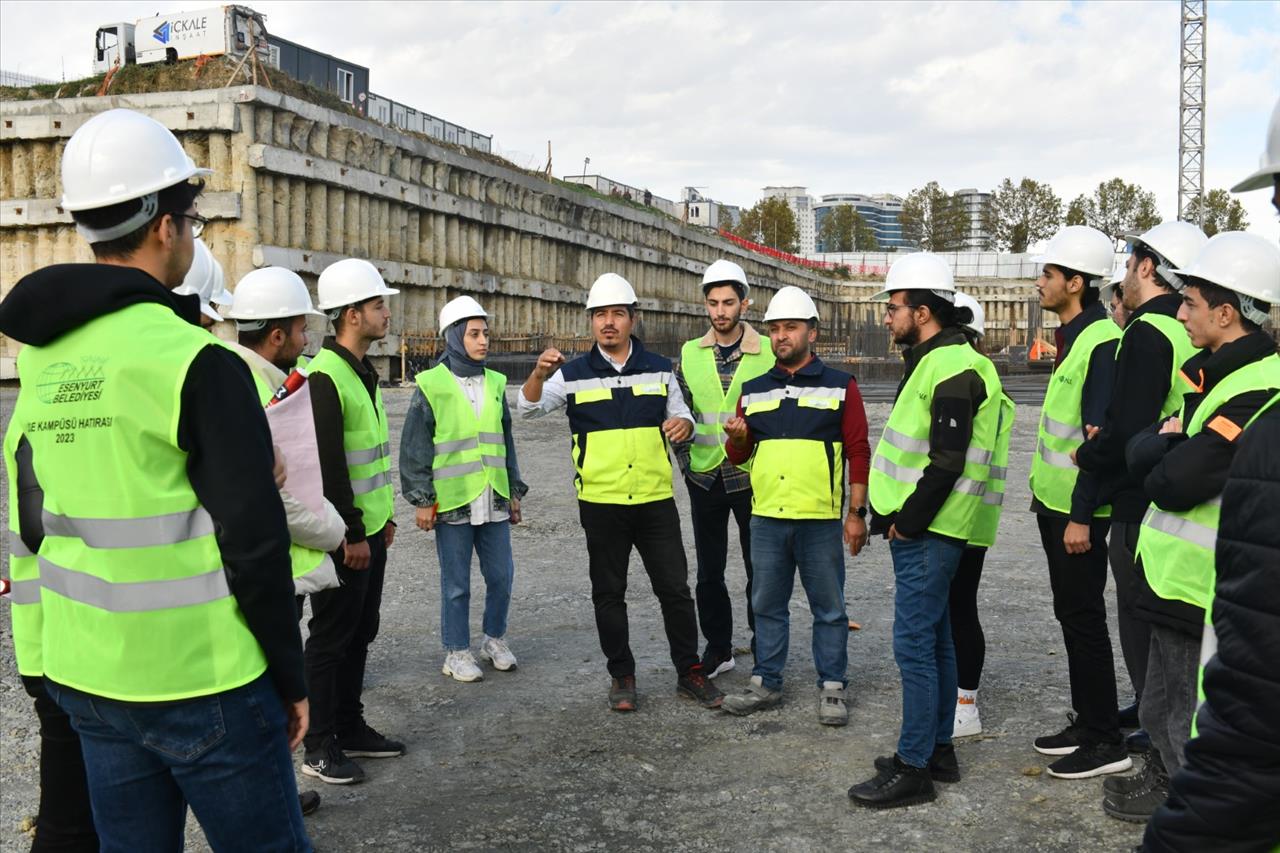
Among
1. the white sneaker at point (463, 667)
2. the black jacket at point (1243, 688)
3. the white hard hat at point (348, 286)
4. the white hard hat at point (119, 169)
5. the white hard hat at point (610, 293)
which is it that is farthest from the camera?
the white sneaker at point (463, 667)

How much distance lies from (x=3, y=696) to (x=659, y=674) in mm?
3206

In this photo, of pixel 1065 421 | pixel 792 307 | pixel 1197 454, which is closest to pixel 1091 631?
pixel 1065 421

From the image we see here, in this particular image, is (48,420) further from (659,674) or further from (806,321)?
(659,674)

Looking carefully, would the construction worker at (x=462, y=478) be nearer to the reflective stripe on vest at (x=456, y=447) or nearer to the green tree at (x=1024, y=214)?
the reflective stripe on vest at (x=456, y=447)

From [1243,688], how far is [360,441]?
3679mm

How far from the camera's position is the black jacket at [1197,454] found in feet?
9.53

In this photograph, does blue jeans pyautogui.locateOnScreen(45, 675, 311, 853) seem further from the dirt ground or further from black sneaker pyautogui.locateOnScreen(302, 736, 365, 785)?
black sneaker pyautogui.locateOnScreen(302, 736, 365, 785)

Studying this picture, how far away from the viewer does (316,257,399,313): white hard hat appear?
15.8 feet

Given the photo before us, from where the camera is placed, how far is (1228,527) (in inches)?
65.9

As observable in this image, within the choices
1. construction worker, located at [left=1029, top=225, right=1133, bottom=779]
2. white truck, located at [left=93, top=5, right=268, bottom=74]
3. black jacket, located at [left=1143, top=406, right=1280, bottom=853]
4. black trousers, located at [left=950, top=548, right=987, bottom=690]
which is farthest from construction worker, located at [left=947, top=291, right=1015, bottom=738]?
white truck, located at [left=93, top=5, right=268, bottom=74]

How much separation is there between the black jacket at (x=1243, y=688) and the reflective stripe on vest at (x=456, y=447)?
4.44 m

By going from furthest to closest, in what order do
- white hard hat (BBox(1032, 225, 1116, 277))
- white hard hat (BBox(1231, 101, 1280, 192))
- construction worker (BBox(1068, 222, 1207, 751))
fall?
white hard hat (BBox(1032, 225, 1116, 277)) < construction worker (BBox(1068, 222, 1207, 751)) < white hard hat (BBox(1231, 101, 1280, 192))

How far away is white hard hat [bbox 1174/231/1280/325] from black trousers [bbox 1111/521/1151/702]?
1140mm

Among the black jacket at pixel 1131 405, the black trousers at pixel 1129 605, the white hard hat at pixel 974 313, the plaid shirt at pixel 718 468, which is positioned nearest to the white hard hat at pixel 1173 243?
the black jacket at pixel 1131 405
